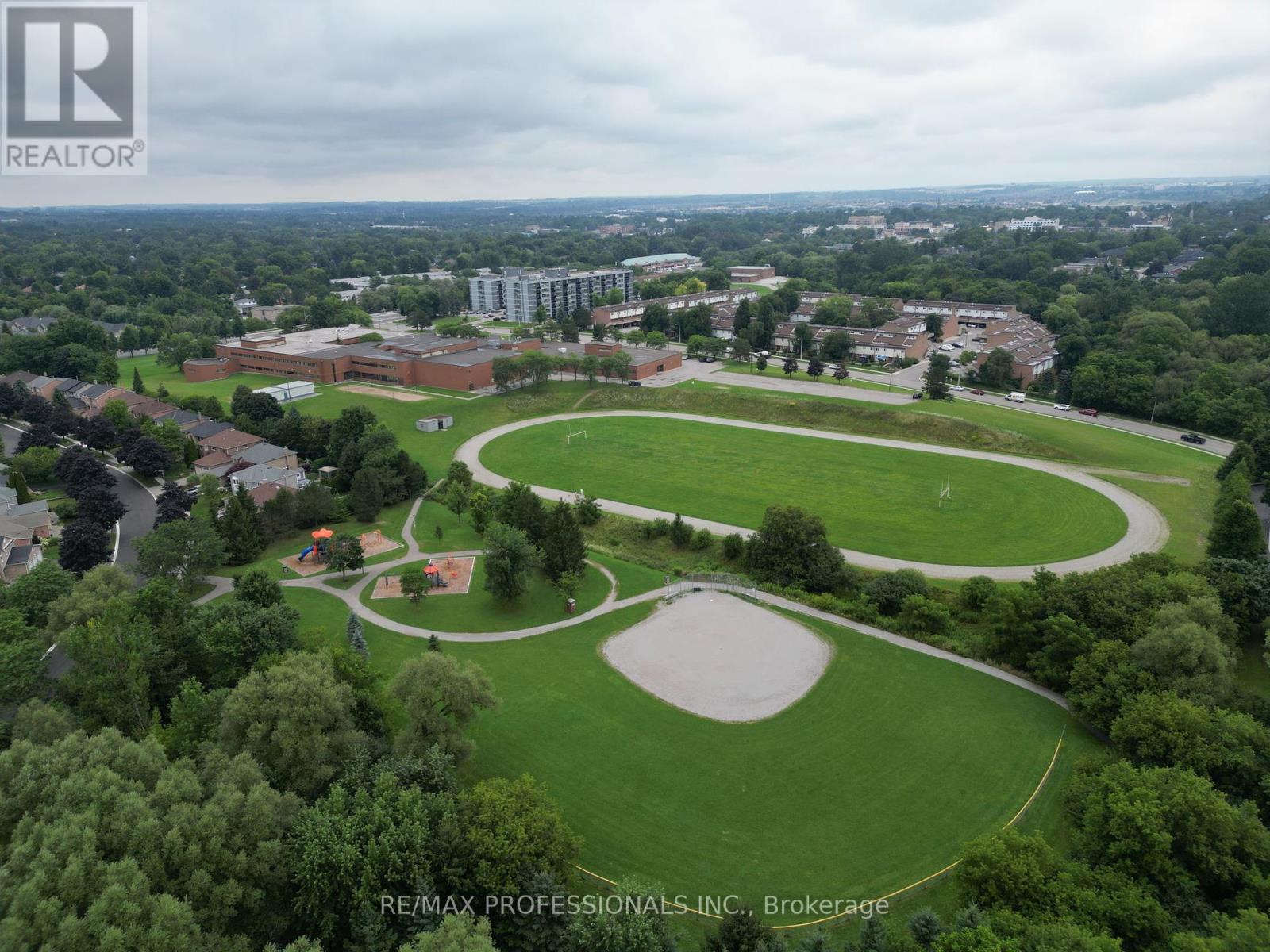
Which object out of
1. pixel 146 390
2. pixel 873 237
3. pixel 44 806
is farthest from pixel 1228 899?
pixel 873 237

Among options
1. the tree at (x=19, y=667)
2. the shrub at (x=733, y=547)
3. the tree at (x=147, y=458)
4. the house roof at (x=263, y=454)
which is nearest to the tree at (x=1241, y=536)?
the shrub at (x=733, y=547)

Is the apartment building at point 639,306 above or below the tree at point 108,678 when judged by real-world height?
above

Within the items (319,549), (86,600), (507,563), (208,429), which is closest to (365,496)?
(319,549)

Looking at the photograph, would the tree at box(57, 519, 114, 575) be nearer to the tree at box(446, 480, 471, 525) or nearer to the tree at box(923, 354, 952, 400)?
the tree at box(446, 480, 471, 525)

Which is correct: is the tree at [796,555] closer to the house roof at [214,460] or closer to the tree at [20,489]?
the house roof at [214,460]

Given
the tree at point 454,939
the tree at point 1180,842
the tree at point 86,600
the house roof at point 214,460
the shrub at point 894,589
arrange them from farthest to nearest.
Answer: the house roof at point 214,460, the shrub at point 894,589, the tree at point 86,600, the tree at point 1180,842, the tree at point 454,939

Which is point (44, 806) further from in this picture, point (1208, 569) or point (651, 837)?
point (1208, 569)

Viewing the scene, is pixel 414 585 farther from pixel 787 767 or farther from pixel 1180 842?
pixel 1180 842
